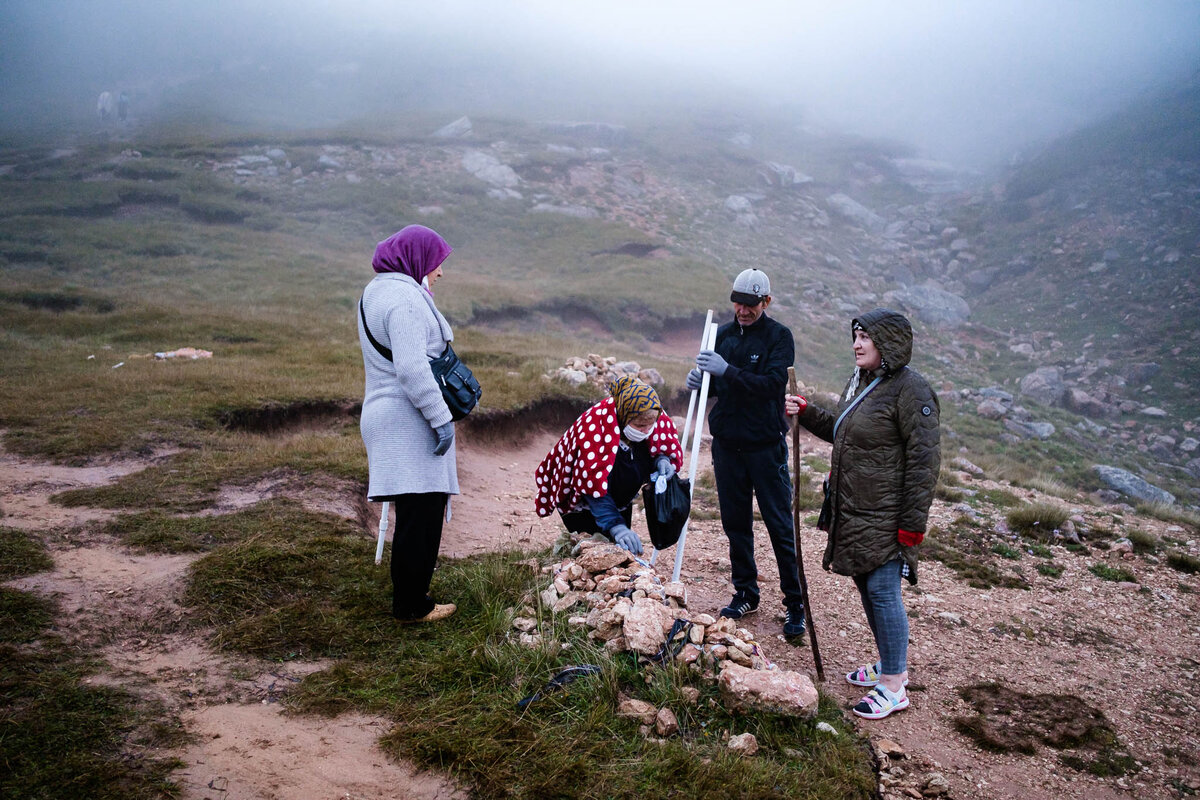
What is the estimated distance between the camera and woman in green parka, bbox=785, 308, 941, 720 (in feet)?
11.4

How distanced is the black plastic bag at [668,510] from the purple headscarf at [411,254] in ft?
6.40

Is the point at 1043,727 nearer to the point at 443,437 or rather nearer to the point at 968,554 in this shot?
the point at 968,554

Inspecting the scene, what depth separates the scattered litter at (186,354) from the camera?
11488mm

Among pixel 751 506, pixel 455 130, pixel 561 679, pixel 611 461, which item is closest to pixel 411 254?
pixel 611 461

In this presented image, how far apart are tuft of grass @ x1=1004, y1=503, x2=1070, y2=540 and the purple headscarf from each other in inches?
289

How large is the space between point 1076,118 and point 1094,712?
67580mm

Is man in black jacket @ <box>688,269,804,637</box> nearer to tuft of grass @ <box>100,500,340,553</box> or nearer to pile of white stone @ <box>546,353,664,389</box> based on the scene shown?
tuft of grass @ <box>100,500,340,553</box>

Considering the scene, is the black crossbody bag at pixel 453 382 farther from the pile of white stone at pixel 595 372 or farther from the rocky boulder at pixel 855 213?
the rocky boulder at pixel 855 213

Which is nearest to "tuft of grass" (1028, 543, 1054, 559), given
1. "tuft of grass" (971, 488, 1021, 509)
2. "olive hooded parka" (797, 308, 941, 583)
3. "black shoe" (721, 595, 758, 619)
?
"tuft of grass" (971, 488, 1021, 509)

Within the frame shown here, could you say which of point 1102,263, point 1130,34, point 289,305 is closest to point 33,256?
point 289,305

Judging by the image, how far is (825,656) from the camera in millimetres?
4785

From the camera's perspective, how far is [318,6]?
7931 cm

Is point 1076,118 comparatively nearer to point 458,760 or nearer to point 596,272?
point 596,272

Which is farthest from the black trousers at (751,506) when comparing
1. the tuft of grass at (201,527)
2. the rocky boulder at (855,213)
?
the rocky boulder at (855,213)
